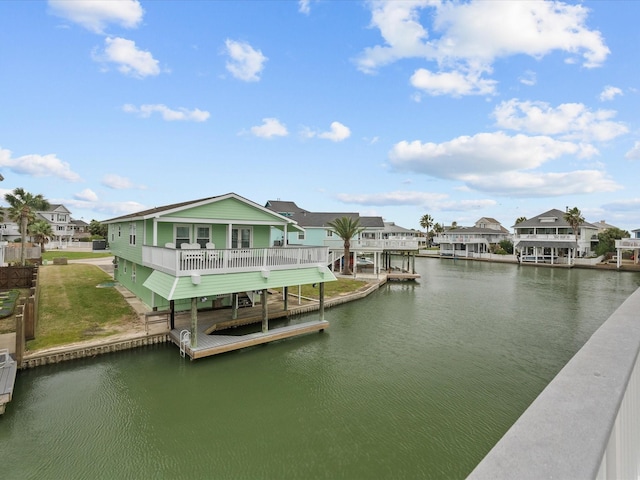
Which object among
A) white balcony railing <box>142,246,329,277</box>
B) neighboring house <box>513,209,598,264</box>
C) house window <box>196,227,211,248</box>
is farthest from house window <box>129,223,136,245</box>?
neighboring house <box>513,209,598,264</box>

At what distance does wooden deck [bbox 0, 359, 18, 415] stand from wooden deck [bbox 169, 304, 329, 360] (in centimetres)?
482

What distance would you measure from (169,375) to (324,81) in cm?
2717

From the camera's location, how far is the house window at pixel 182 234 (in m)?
16.8

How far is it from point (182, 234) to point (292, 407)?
1083 cm

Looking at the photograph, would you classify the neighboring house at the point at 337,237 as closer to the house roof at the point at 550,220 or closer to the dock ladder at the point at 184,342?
the dock ladder at the point at 184,342

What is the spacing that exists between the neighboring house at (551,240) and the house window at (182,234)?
53373 mm

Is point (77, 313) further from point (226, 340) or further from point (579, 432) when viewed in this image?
point (579, 432)

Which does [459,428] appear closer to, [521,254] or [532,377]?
[532,377]

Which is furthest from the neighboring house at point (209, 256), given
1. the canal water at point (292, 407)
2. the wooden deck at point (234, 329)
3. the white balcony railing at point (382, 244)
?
the white balcony railing at point (382, 244)

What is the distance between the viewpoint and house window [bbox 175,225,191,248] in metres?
16.8

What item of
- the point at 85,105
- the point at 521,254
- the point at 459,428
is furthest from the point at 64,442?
the point at 521,254

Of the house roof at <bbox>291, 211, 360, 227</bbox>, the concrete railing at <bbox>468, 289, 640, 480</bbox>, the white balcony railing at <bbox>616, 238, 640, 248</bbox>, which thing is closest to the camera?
the concrete railing at <bbox>468, 289, 640, 480</bbox>

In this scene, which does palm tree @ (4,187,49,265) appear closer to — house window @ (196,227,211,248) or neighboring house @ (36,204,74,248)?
neighboring house @ (36,204,74,248)

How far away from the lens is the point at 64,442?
7867mm
